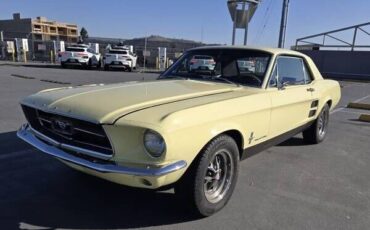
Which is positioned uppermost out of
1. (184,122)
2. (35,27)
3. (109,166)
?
(35,27)

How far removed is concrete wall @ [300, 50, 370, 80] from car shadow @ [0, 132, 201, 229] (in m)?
26.9

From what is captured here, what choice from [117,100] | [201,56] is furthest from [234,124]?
[201,56]

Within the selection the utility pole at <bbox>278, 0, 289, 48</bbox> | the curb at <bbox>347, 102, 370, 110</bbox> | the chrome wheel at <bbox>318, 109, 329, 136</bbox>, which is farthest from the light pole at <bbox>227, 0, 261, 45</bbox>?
the chrome wheel at <bbox>318, 109, 329, 136</bbox>

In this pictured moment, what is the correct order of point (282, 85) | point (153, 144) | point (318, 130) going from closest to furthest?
point (153, 144), point (282, 85), point (318, 130)

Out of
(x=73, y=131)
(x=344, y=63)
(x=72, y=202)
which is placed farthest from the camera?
(x=344, y=63)

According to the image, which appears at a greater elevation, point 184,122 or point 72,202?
point 184,122

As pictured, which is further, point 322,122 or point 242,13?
point 242,13

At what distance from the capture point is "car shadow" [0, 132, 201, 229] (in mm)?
3207

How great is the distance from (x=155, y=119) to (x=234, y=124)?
97cm

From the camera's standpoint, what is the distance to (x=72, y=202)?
11.7 feet

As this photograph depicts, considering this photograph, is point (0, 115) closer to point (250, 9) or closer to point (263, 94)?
point (263, 94)

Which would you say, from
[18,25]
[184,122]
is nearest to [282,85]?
[184,122]

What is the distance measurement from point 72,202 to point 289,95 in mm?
2922

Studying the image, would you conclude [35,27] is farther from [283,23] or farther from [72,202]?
[72,202]
